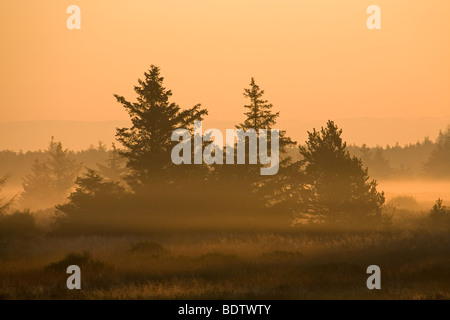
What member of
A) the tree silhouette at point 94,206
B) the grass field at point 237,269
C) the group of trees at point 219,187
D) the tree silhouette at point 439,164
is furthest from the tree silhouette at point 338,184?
the tree silhouette at point 439,164

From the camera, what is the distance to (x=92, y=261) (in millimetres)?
19188

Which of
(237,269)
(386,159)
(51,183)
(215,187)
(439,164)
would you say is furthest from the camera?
(386,159)

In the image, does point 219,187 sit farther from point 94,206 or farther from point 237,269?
point 237,269

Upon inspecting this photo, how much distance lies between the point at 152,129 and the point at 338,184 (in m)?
11.9

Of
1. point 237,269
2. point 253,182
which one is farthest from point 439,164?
point 237,269

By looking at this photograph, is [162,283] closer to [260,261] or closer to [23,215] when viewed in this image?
[260,261]

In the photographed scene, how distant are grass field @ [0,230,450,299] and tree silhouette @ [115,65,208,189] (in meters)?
9.80

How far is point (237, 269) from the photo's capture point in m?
18.6


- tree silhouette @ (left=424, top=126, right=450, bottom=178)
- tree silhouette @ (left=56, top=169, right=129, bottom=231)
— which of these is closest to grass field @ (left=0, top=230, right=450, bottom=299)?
tree silhouette @ (left=56, top=169, right=129, bottom=231)

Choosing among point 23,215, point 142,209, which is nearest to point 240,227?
point 142,209

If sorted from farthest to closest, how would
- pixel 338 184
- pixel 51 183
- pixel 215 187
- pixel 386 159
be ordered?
pixel 386 159, pixel 51 183, pixel 215 187, pixel 338 184

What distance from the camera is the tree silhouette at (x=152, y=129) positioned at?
35688 millimetres

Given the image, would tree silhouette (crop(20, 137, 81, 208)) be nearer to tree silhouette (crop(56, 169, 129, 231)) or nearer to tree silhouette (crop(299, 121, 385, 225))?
tree silhouette (crop(56, 169, 129, 231))

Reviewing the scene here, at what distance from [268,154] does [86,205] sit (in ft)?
37.2
